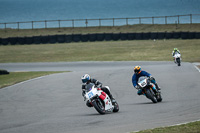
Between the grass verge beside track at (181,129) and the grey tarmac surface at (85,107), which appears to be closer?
the grass verge beside track at (181,129)

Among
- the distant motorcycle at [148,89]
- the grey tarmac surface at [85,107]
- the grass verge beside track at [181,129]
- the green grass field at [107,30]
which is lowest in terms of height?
the grey tarmac surface at [85,107]

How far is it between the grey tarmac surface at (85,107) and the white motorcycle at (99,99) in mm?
243

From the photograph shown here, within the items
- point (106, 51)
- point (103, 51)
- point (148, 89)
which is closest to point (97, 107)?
point (148, 89)

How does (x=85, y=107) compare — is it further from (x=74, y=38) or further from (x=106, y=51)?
(x=74, y=38)

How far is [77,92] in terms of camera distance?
647 inches

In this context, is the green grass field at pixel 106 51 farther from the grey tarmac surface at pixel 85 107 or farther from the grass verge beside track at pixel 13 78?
the grey tarmac surface at pixel 85 107

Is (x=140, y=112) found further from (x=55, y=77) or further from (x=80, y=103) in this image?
(x=55, y=77)

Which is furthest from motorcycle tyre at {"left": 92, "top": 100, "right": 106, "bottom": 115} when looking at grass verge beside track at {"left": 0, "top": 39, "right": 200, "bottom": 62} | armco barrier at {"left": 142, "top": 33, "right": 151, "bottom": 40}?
armco barrier at {"left": 142, "top": 33, "right": 151, "bottom": 40}

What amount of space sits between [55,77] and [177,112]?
13084 mm

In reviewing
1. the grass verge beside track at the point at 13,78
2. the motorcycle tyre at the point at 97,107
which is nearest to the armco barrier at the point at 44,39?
the grass verge beside track at the point at 13,78

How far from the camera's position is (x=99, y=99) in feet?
35.3

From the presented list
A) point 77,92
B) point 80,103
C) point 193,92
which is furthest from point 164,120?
point 77,92

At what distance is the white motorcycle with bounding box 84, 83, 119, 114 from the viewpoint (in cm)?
1046

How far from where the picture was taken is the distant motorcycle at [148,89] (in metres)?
12.3
